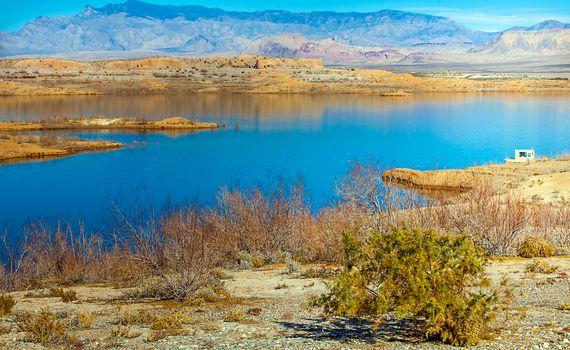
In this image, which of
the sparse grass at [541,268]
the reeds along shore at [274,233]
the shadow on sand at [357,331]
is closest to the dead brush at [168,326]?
the shadow on sand at [357,331]

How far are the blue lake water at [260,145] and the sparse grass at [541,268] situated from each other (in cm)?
997

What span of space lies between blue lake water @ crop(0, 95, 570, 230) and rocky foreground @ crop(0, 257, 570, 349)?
7.68 meters

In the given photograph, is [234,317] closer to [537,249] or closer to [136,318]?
[136,318]

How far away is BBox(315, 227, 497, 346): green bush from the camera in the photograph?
7883mm

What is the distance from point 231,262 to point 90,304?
4952 mm

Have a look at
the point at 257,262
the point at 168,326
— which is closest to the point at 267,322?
the point at 168,326

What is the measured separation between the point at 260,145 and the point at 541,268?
33106 millimetres

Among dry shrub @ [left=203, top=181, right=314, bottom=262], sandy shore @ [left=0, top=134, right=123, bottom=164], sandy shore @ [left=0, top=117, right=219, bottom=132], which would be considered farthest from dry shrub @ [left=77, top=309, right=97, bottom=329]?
sandy shore @ [left=0, top=117, right=219, bottom=132]

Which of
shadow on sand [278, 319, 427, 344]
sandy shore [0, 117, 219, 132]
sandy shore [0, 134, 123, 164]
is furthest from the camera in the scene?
sandy shore [0, 117, 219, 132]

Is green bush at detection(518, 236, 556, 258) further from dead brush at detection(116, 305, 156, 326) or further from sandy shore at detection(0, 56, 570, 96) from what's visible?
sandy shore at detection(0, 56, 570, 96)

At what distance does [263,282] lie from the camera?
44.2 feet

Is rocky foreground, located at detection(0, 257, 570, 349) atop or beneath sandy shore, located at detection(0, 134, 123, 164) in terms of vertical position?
atop

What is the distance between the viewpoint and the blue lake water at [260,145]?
30312mm

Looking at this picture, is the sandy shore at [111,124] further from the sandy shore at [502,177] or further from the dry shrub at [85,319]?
the dry shrub at [85,319]
